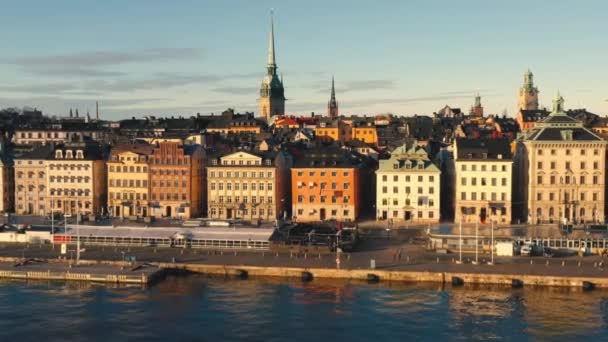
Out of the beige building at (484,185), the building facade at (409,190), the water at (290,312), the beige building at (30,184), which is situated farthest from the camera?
the beige building at (30,184)

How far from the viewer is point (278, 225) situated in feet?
300

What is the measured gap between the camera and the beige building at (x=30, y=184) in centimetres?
11019

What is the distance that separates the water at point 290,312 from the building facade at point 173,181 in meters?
35.3

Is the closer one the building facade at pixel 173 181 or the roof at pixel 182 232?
the roof at pixel 182 232

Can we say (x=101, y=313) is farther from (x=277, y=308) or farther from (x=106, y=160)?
(x=106, y=160)

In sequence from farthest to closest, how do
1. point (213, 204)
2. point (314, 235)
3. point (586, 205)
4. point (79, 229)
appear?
point (213, 204) < point (586, 205) < point (79, 229) < point (314, 235)

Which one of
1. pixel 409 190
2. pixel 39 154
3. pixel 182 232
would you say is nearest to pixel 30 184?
pixel 39 154

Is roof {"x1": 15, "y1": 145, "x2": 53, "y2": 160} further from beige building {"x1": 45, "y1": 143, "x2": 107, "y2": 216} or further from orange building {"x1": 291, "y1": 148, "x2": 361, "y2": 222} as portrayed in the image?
orange building {"x1": 291, "y1": 148, "x2": 361, "y2": 222}

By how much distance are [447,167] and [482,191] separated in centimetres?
1087

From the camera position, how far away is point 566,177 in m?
95.5

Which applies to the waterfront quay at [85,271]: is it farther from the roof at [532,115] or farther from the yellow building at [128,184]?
→ the roof at [532,115]

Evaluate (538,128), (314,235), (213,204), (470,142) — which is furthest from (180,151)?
(538,128)

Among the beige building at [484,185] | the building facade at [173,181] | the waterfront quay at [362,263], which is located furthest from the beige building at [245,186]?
the beige building at [484,185]

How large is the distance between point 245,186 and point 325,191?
10.3 metres
